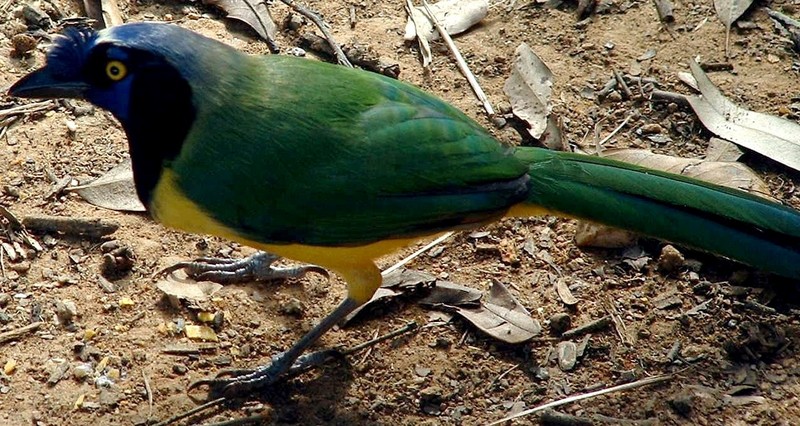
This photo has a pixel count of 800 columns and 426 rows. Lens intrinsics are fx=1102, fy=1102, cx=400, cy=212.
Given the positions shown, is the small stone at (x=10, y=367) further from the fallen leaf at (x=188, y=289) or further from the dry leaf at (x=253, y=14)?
the dry leaf at (x=253, y=14)

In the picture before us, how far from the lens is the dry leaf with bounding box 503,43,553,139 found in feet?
21.7

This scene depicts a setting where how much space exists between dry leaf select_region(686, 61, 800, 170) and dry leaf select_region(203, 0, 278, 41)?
2.69m

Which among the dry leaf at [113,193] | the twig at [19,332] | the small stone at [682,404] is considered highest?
the dry leaf at [113,193]

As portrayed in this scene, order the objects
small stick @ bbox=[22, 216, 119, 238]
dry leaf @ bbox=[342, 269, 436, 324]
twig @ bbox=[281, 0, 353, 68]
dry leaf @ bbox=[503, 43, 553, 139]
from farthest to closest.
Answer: twig @ bbox=[281, 0, 353, 68], dry leaf @ bbox=[503, 43, 553, 139], small stick @ bbox=[22, 216, 119, 238], dry leaf @ bbox=[342, 269, 436, 324]

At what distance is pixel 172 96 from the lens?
4.91 meters

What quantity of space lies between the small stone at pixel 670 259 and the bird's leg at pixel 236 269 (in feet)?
6.40

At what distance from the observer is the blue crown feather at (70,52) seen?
16.1 feet

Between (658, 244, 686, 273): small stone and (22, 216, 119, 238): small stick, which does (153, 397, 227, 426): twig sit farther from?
(658, 244, 686, 273): small stone

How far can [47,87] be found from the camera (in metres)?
5.02

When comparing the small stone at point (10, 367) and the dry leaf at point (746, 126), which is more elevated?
the dry leaf at point (746, 126)

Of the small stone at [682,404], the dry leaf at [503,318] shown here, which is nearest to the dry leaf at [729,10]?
the dry leaf at [503,318]

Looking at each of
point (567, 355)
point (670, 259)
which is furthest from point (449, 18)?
point (567, 355)

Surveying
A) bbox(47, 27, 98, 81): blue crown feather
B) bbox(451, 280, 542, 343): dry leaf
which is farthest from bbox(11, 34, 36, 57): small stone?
bbox(451, 280, 542, 343): dry leaf

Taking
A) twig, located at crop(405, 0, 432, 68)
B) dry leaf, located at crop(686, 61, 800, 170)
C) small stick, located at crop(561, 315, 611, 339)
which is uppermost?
twig, located at crop(405, 0, 432, 68)
